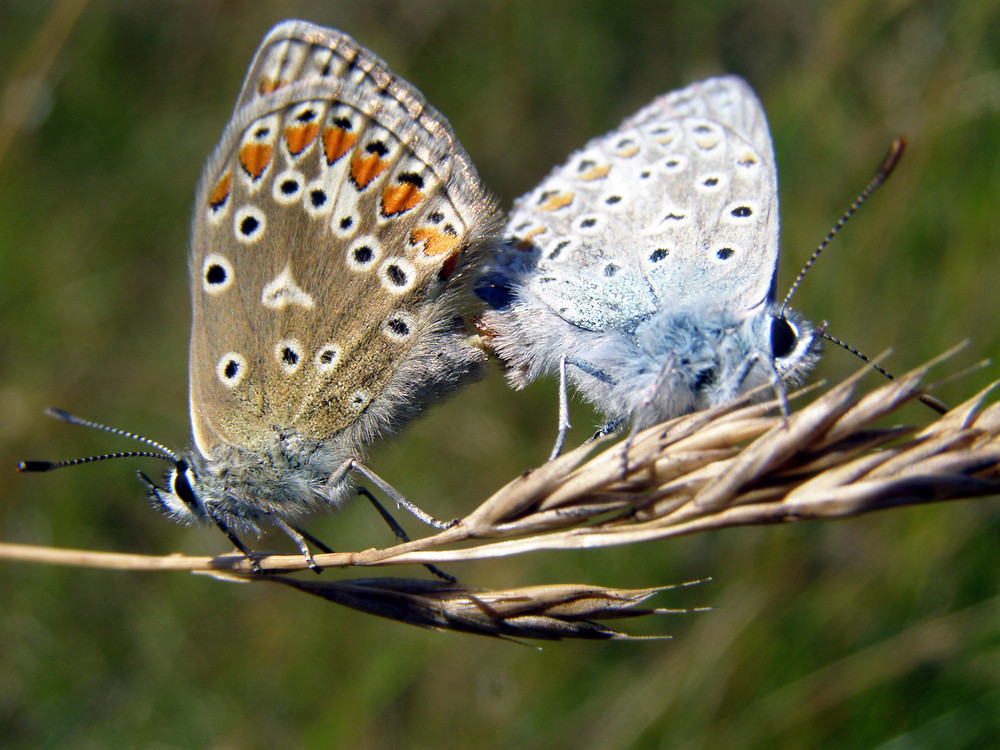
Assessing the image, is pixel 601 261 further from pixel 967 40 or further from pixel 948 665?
pixel 967 40

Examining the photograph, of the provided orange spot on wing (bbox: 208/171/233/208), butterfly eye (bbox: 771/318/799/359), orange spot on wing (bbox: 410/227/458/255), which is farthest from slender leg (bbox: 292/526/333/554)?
butterfly eye (bbox: 771/318/799/359)

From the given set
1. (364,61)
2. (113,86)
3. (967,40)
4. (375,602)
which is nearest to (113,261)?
(113,86)

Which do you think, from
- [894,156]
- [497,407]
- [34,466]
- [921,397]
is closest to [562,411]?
[921,397]

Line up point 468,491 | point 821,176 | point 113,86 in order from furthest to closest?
point 113,86 → point 468,491 → point 821,176

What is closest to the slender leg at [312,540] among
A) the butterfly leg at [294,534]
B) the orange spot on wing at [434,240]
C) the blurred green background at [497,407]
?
the butterfly leg at [294,534]

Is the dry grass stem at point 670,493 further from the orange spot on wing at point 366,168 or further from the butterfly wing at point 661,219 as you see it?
the orange spot on wing at point 366,168

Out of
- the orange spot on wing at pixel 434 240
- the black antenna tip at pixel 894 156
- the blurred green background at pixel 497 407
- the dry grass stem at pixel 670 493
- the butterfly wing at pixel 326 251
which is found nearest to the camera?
the dry grass stem at pixel 670 493
